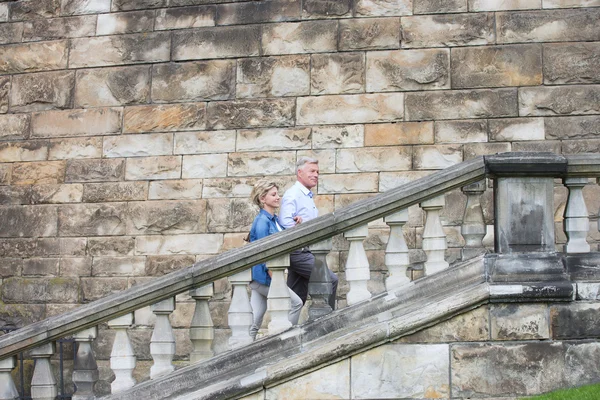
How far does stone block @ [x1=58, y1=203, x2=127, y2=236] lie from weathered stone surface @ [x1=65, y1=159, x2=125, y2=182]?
0.30 metres

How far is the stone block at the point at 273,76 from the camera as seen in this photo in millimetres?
8625

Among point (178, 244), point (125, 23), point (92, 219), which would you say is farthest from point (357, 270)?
point (125, 23)

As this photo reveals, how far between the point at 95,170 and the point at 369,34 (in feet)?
11.2

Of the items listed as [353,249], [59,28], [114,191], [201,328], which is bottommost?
[201,328]

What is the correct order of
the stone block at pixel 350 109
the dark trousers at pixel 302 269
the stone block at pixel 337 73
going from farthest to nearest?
the stone block at pixel 337 73 < the stone block at pixel 350 109 < the dark trousers at pixel 302 269

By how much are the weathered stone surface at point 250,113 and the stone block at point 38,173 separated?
1.88 meters

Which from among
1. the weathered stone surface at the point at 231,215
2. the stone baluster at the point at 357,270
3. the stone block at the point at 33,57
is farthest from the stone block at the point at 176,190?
the stone baluster at the point at 357,270

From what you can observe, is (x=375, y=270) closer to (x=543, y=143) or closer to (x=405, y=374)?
(x=543, y=143)

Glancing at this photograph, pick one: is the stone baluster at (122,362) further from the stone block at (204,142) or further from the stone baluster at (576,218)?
the stone block at (204,142)

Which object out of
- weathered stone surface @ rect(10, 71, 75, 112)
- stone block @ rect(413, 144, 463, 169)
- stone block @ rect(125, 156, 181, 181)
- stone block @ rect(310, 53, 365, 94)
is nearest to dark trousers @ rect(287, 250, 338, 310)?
stone block @ rect(413, 144, 463, 169)

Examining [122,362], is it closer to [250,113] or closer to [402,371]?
[402,371]

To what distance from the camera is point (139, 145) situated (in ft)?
29.3

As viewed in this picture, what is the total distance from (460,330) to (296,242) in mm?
1256

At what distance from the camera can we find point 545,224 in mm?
5465
